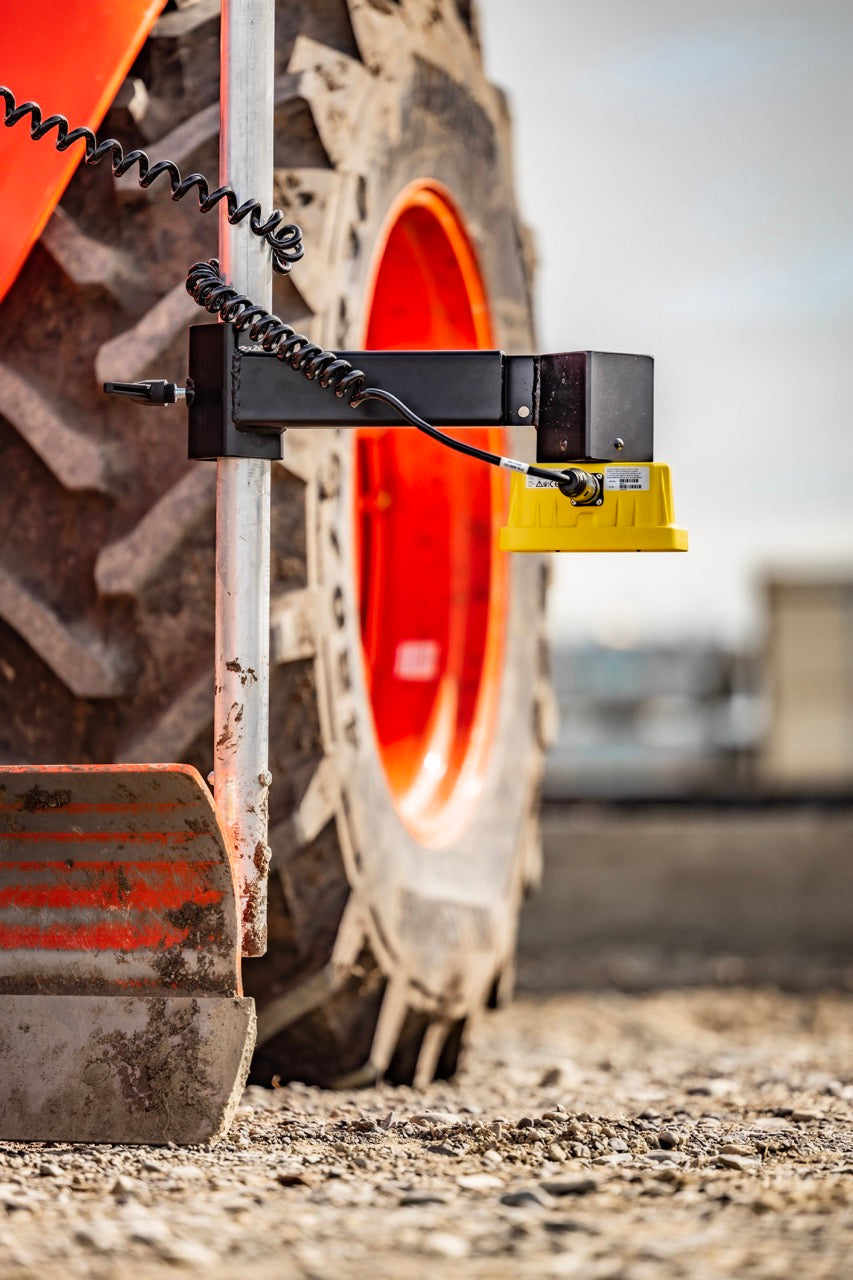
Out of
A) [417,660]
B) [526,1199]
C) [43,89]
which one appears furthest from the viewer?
[417,660]

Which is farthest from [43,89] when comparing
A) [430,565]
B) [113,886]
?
[430,565]

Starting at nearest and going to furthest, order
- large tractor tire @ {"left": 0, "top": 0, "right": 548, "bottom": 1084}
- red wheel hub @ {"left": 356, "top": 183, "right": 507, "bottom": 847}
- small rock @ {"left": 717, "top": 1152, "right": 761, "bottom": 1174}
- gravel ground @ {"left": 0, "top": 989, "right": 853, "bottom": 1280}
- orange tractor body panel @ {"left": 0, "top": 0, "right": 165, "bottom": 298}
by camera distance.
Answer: gravel ground @ {"left": 0, "top": 989, "right": 853, "bottom": 1280}, small rock @ {"left": 717, "top": 1152, "right": 761, "bottom": 1174}, orange tractor body panel @ {"left": 0, "top": 0, "right": 165, "bottom": 298}, large tractor tire @ {"left": 0, "top": 0, "right": 548, "bottom": 1084}, red wheel hub @ {"left": 356, "top": 183, "right": 507, "bottom": 847}

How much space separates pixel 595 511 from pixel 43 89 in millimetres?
816

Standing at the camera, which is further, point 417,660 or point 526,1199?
point 417,660

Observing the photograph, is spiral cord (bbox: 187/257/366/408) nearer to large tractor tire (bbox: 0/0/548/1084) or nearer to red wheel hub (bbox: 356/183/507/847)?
large tractor tire (bbox: 0/0/548/1084)

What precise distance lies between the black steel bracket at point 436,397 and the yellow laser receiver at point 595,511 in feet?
0.10

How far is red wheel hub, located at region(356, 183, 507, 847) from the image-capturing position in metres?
2.87

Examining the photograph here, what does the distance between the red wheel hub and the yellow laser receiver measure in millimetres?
952

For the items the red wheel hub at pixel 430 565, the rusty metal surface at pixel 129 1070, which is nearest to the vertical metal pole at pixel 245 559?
the rusty metal surface at pixel 129 1070

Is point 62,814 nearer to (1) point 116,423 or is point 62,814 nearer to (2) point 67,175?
(1) point 116,423

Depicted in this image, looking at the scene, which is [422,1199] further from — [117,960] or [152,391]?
[152,391]

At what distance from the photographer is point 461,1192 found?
1589 millimetres

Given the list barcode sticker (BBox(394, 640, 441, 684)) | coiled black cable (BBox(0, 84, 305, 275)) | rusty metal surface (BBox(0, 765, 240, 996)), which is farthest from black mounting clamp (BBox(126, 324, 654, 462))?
barcode sticker (BBox(394, 640, 441, 684))

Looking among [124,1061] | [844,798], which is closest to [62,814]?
[124,1061]
